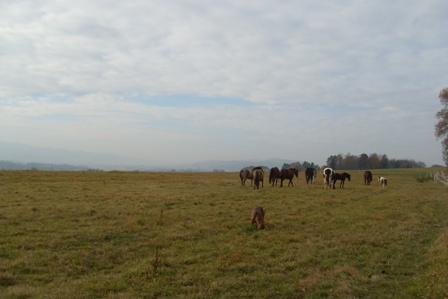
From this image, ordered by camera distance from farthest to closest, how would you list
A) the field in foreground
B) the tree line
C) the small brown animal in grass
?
the tree line, the small brown animal in grass, the field in foreground

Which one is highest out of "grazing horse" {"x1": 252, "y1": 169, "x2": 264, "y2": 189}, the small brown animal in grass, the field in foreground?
"grazing horse" {"x1": 252, "y1": 169, "x2": 264, "y2": 189}

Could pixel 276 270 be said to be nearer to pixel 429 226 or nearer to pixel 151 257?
pixel 151 257

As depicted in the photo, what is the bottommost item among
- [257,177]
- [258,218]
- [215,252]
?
[215,252]

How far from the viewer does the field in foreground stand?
29.7ft

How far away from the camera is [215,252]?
1206 centimetres

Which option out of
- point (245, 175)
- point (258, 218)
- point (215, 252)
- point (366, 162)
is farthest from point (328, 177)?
point (366, 162)

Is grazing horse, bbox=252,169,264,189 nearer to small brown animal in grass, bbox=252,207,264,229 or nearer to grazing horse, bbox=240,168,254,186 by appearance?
grazing horse, bbox=240,168,254,186

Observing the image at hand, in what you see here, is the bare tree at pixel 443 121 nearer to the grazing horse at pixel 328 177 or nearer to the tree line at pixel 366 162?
the grazing horse at pixel 328 177

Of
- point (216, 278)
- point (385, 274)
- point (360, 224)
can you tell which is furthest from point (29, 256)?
point (360, 224)

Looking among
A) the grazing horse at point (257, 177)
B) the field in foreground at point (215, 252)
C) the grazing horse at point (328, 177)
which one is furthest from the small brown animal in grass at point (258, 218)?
the grazing horse at point (328, 177)

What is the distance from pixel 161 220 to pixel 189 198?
7.78 meters

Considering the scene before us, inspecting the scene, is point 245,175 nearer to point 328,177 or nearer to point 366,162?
point 328,177

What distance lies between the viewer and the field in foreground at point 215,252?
9055mm

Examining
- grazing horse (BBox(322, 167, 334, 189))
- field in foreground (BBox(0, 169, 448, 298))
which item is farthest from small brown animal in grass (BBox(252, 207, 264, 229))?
grazing horse (BBox(322, 167, 334, 189))
